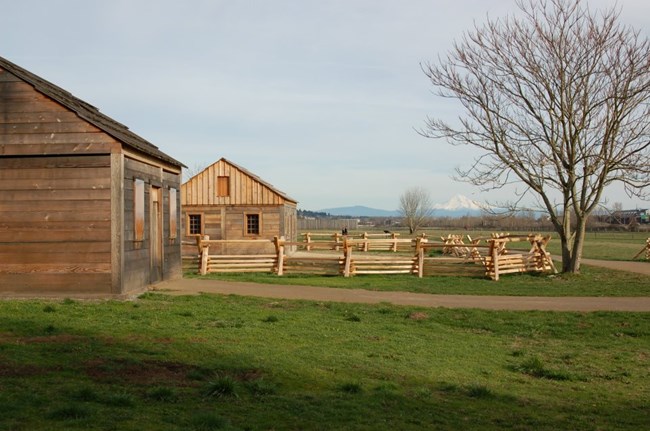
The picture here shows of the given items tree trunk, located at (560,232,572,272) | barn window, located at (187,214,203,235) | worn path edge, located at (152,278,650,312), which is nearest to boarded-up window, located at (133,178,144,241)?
worn path edge, located at (152,278,650,312)

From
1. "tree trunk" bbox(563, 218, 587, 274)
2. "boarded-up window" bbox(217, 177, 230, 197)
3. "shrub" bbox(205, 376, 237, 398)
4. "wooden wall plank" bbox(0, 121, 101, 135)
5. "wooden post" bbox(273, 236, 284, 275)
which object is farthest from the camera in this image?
"boarded-up window" bbox(217, 177, 230, 197)

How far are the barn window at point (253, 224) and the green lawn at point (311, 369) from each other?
22.5 meters

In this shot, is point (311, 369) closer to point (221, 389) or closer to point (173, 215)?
point (221, 389)

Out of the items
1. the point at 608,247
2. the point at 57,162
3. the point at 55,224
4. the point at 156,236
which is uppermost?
the point at 57,162

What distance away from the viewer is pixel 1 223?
17281mm

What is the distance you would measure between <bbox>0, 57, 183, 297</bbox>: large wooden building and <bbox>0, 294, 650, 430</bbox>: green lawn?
1.21 meters

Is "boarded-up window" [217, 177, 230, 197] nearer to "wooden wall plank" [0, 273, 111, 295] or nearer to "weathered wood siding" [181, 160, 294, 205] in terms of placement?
"weathered wood siding" [181, 160, 294, 205]

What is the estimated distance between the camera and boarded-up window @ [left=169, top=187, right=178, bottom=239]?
22642 mm

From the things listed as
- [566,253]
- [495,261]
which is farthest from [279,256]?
[566,253]

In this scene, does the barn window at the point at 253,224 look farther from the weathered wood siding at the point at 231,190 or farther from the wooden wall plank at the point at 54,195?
the wooden wall plank at the point at 54,195

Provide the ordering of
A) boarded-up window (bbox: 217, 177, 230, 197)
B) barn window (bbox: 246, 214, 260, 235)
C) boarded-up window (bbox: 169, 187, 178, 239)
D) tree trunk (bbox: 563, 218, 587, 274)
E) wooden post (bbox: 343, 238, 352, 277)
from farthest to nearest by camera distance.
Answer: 1. barn window (bbox: 246, 214, 260, 235)
2. boarded-up window (bbox: 217, 177, 230, 197)
3. tree trunk (bbox: 563, 218, 587, 274)
4. wooden post (bbox: 343, 238, 352, 277)
5. boarded-up window (bbox: 169, 187, 178, 239)

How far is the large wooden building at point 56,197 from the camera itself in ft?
56.3

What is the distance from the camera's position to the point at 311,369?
10.2 metres

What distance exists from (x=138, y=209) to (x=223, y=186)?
21.0 m
